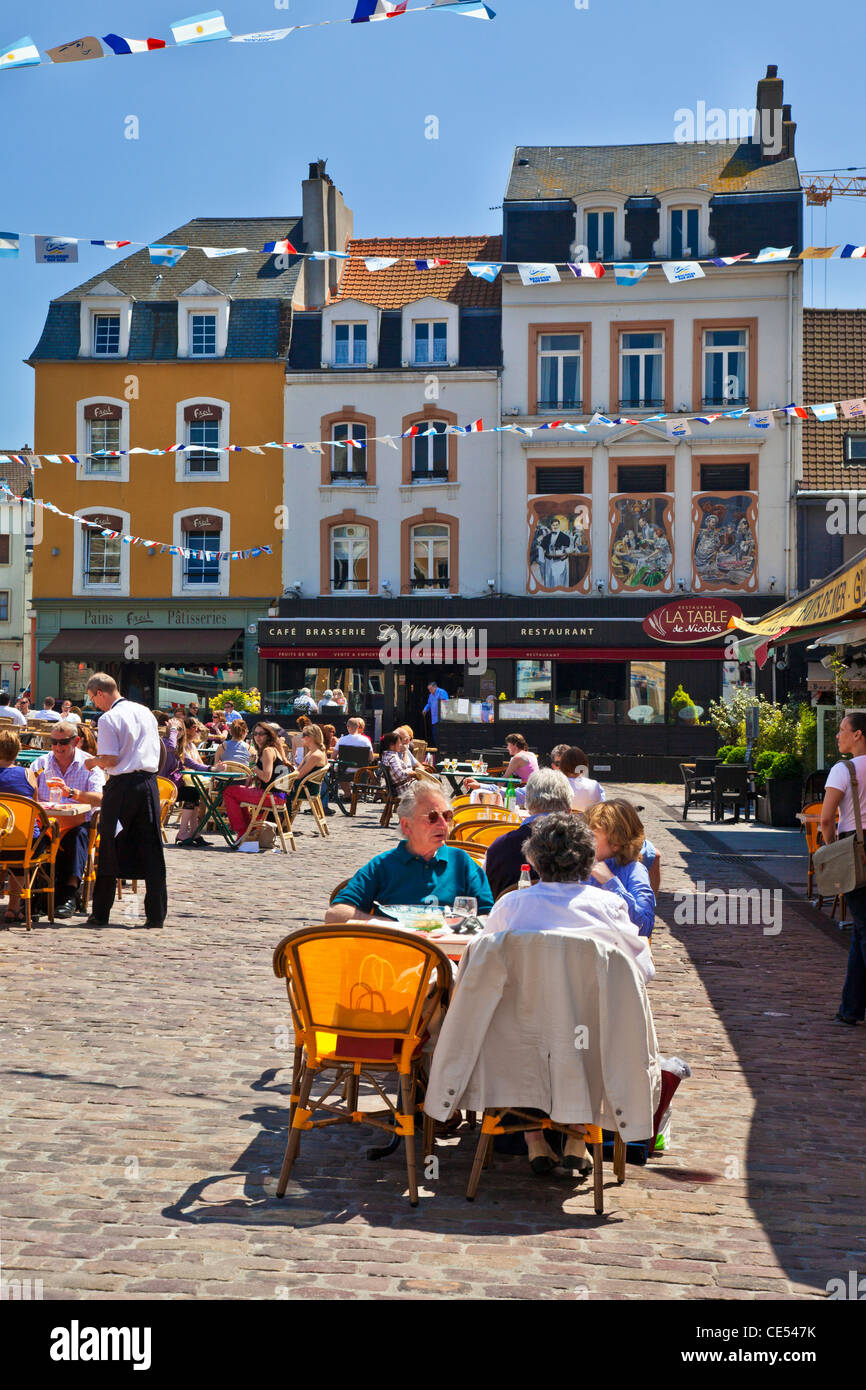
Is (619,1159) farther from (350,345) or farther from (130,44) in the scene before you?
(350,345)

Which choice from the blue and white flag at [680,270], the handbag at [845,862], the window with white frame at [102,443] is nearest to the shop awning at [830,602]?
the handbag at [845,862]

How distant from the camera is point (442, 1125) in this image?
210 inches

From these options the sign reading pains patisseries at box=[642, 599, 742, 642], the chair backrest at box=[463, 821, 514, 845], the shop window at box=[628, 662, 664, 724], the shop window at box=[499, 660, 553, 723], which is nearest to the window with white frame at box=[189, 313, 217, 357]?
the shop window at box=[499, 660, 553, 723]

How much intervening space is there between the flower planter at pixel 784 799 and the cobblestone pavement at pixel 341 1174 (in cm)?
1076

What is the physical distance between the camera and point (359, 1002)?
16.0ft

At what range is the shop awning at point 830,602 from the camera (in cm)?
955

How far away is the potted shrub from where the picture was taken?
1903cm

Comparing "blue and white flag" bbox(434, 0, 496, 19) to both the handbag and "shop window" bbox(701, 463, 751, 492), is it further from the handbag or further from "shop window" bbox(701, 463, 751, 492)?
"shop window" bbox(701, 463, 751, 492)

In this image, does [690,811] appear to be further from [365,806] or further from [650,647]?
[650,647]

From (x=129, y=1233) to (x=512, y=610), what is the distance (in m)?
28.8

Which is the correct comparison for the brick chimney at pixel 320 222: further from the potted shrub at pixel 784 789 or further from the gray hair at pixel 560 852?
the gray hair at pixel 560 852

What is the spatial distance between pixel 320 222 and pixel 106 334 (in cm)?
642
